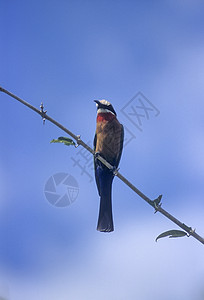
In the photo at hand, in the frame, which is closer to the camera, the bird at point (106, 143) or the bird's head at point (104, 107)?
the bird at point (106, 143)

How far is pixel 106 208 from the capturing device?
4680 mm

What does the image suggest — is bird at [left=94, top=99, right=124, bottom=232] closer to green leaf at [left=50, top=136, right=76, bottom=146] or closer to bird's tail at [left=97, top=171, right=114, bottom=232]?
bird's tail at [left=97, top=171, right=114, bottom=232]

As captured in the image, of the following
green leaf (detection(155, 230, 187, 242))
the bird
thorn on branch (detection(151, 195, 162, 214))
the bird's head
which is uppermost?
the bird's head

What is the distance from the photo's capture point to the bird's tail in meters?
4.18

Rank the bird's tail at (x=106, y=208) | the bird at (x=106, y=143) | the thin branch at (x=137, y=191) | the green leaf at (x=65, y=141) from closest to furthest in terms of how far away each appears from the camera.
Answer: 1. the thin branch at (x=137, y=191)
2. the green leaf at (x=65, y=141)
3. the bird's tail at (x=106, y=208)
4. the bird at (x=106, y=143)

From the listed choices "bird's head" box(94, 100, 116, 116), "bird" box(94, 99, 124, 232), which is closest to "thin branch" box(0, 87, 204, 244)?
"bird" box(94, 99, 124, 232)

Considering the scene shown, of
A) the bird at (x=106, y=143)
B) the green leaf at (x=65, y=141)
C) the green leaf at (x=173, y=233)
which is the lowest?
Answer: the green leaf at (x=173, y=233)

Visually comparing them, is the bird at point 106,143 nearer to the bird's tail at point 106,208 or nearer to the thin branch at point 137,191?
the bird's tail at point 106,208

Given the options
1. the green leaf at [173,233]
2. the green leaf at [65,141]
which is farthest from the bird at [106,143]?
the green leaf at [173,233]

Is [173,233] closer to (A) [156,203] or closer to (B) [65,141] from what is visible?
(A) [156,203]

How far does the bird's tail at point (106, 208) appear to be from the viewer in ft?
13.7

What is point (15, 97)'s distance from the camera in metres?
2.34

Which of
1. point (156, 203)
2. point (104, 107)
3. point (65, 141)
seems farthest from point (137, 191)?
point (104, 107)

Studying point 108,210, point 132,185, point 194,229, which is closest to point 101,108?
point 108,210
